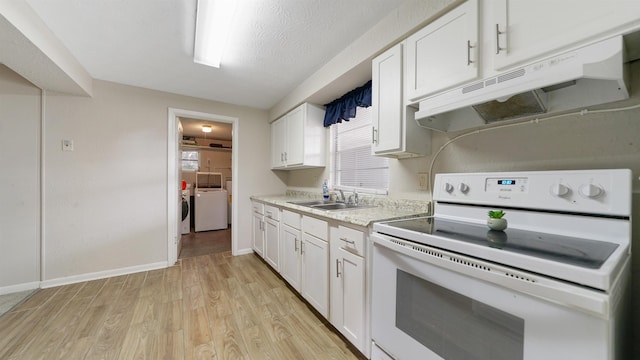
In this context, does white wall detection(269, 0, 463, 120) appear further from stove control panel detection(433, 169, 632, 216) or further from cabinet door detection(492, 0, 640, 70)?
stove control panel detection(433, 169, 632, 216)

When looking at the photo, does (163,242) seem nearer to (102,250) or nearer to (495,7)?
(102,250)

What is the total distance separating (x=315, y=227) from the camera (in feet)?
5.95

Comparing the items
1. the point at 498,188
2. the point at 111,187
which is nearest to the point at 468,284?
the point at 498,188

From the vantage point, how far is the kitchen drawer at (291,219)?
2.08m

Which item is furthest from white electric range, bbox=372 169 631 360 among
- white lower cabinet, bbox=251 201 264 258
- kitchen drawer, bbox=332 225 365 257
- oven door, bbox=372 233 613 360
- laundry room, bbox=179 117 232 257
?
laundry room, bbox=179 117 232 257

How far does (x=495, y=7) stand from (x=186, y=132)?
6143 mm

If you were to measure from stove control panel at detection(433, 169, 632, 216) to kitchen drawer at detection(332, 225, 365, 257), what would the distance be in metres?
0.55

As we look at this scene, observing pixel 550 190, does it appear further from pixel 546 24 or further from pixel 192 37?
pixel 192 37

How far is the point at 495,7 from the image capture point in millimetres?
1048

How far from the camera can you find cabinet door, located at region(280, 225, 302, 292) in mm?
2094

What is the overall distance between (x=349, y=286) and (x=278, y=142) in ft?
7.88

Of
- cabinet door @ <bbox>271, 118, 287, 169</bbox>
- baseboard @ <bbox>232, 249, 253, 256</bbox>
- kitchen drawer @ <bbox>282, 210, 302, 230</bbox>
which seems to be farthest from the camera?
baseboard @ <bbox>232, 249, 253, 256</bbox>

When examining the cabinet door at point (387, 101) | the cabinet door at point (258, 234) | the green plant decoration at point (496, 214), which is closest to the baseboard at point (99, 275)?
the cabinet door at point (258, 234)

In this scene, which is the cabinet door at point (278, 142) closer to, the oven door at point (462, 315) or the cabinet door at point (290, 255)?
the cabinet door at point (290, 255)
